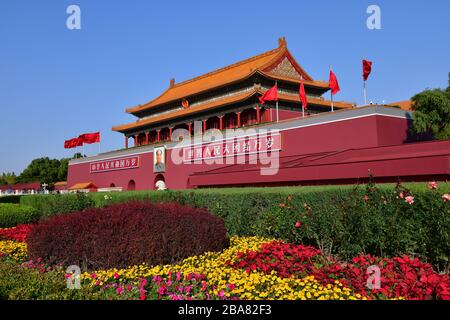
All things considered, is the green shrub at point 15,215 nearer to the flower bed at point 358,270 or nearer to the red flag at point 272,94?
the flower bed at point 358,270

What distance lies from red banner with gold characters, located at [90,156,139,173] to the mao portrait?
2.62 metres

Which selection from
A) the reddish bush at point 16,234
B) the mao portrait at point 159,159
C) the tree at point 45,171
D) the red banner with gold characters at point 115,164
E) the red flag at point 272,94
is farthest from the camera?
the tree at point 45,171

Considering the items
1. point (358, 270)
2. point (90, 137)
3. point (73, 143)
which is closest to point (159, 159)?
point (90, 137)

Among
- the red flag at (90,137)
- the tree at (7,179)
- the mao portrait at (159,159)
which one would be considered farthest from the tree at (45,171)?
the mao portrait at (159,159)

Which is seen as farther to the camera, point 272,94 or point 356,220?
point 272,94

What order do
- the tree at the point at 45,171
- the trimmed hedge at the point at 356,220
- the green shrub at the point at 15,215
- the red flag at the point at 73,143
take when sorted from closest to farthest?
1. the trimmed hedge at the point at 356,220
2. the green shrub at the point at 15,215
3. the red flag at the point at 73,143
4. the tree at the point at 45,171

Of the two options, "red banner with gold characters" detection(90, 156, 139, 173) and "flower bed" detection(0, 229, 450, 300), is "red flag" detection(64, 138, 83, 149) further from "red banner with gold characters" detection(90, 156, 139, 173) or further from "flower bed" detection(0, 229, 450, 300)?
"flower bed" detection(0, 229, 450, 300)

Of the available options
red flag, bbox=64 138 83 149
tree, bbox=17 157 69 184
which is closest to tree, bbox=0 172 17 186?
tree, bbox=17 157 69 184

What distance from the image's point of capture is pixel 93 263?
5840 millimetres

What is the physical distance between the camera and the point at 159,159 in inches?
1069

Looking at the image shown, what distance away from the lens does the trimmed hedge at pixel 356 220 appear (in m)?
5.52

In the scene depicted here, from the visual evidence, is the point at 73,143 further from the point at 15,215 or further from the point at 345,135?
the point at 345,135

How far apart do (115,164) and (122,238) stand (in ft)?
89.6

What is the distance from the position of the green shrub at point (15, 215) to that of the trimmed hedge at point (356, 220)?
25.5 feet
